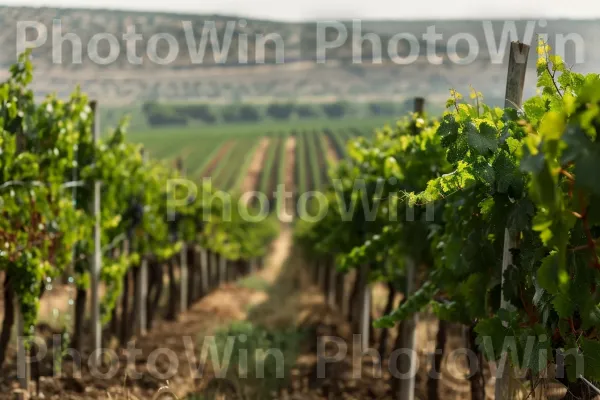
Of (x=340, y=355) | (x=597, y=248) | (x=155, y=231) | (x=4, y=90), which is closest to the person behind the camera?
(x=597, y=248)

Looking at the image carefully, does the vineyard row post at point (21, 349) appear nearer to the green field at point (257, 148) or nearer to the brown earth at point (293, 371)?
the brown earth at point (293, 371)

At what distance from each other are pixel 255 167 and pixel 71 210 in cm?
7588

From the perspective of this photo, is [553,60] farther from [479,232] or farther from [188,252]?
[188,252]

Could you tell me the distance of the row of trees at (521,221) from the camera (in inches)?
99.0

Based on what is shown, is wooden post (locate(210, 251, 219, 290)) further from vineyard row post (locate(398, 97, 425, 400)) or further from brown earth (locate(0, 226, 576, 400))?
vineyard row post (locate(398, 97, 425, 400))

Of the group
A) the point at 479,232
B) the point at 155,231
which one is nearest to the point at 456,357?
the point at 155,231

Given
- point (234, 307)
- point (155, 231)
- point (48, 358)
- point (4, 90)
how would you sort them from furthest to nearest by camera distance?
point (234, 307) < point (155, 231) < point (48, 358) < point (4, 90)

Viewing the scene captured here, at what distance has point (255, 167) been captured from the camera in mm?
83688

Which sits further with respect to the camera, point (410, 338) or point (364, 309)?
point (364, 309)

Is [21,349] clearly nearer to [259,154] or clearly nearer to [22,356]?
[22,356]

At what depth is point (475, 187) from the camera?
4832mm

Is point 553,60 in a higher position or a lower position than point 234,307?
higher

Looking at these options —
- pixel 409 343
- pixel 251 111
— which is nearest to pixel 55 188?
pixel 409 343

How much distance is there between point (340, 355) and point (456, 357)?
196 centimetres
